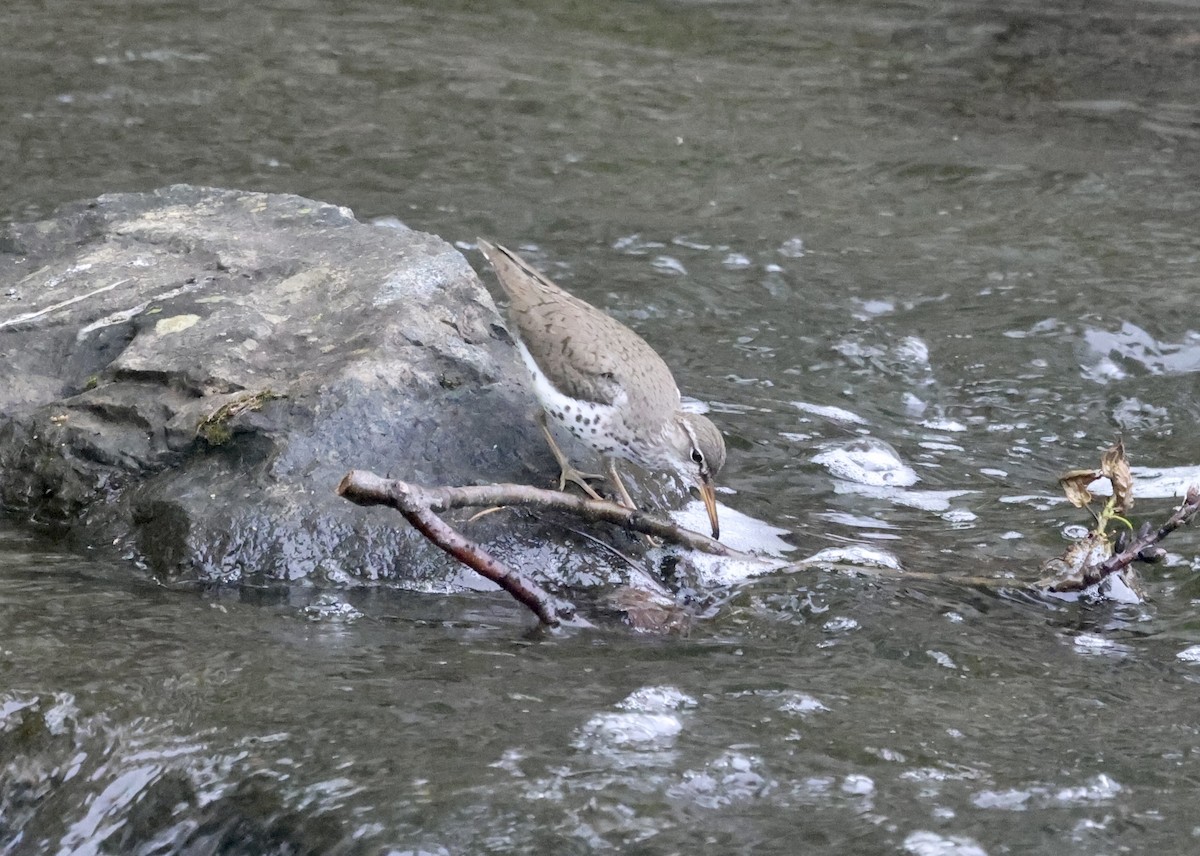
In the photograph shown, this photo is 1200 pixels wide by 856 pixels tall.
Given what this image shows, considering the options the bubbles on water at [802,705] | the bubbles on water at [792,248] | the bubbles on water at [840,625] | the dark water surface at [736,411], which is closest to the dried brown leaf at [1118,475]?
the dark water surface at [736,411]

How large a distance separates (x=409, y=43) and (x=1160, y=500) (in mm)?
8356

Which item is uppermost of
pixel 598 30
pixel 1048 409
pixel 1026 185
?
pixel 598 30

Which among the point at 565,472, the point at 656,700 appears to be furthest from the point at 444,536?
the point at 565,472

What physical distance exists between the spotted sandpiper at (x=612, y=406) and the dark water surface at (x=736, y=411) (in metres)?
0.56

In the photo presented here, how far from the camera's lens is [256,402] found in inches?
183

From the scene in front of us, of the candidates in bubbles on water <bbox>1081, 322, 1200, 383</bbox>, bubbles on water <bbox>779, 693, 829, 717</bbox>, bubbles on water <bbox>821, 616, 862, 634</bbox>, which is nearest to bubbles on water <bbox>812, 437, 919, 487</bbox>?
bubbles on water <bbox>821, 616, 862, 634</bbox>

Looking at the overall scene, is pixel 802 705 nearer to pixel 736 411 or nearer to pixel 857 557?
pixel 857 557

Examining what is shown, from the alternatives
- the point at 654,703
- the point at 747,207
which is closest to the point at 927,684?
the point at 654,703

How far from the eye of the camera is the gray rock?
4.46 metres

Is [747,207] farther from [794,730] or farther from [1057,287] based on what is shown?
[794,730]

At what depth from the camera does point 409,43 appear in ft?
39.4

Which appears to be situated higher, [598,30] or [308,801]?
[598,30]

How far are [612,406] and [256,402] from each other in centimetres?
121

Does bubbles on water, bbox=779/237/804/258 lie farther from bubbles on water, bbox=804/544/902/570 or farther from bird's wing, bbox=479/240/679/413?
bubbles on water, bbox=804/544/902/570
